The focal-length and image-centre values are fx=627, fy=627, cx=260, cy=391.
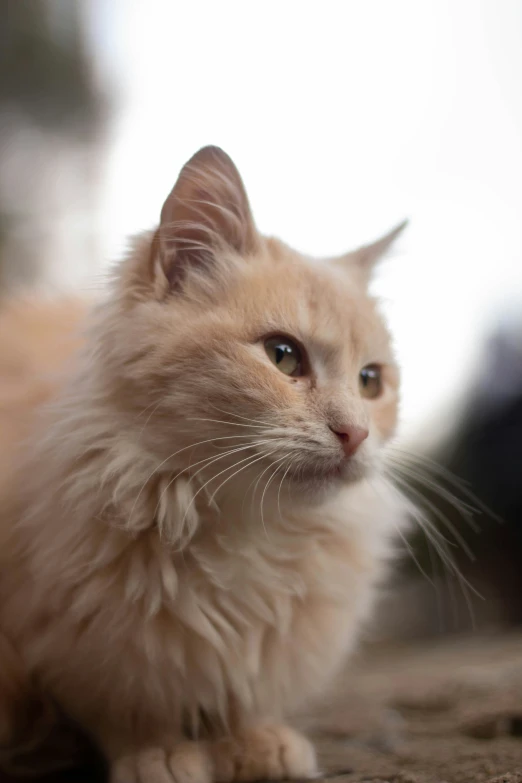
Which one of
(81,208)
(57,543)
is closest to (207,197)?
(81,208)

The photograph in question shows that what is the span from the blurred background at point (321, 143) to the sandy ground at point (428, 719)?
300mm

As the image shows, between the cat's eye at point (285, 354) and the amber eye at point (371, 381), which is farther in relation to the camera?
the amber eye at point (371, 381)

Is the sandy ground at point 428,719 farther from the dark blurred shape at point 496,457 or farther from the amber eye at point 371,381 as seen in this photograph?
the amber eye at point 371,381

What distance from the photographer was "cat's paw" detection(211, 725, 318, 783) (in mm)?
933

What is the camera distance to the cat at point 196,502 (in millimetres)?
893

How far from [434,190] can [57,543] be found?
1.10 meters

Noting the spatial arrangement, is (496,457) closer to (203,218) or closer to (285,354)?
(285,354)

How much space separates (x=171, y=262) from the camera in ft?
3.30

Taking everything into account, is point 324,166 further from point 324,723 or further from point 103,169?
point 324,723

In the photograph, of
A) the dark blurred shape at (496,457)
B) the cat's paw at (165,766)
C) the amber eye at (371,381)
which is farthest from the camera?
the dark blurred shape at (496,457)

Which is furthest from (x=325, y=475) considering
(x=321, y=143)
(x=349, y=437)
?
(x=321, y=143)

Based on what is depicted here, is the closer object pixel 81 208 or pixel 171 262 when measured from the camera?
pixel 171 262

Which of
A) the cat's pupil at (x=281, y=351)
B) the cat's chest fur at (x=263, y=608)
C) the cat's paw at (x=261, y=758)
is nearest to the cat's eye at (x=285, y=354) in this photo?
the cat's pupil at (x=281, y=351)

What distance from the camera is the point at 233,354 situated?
915 mm
